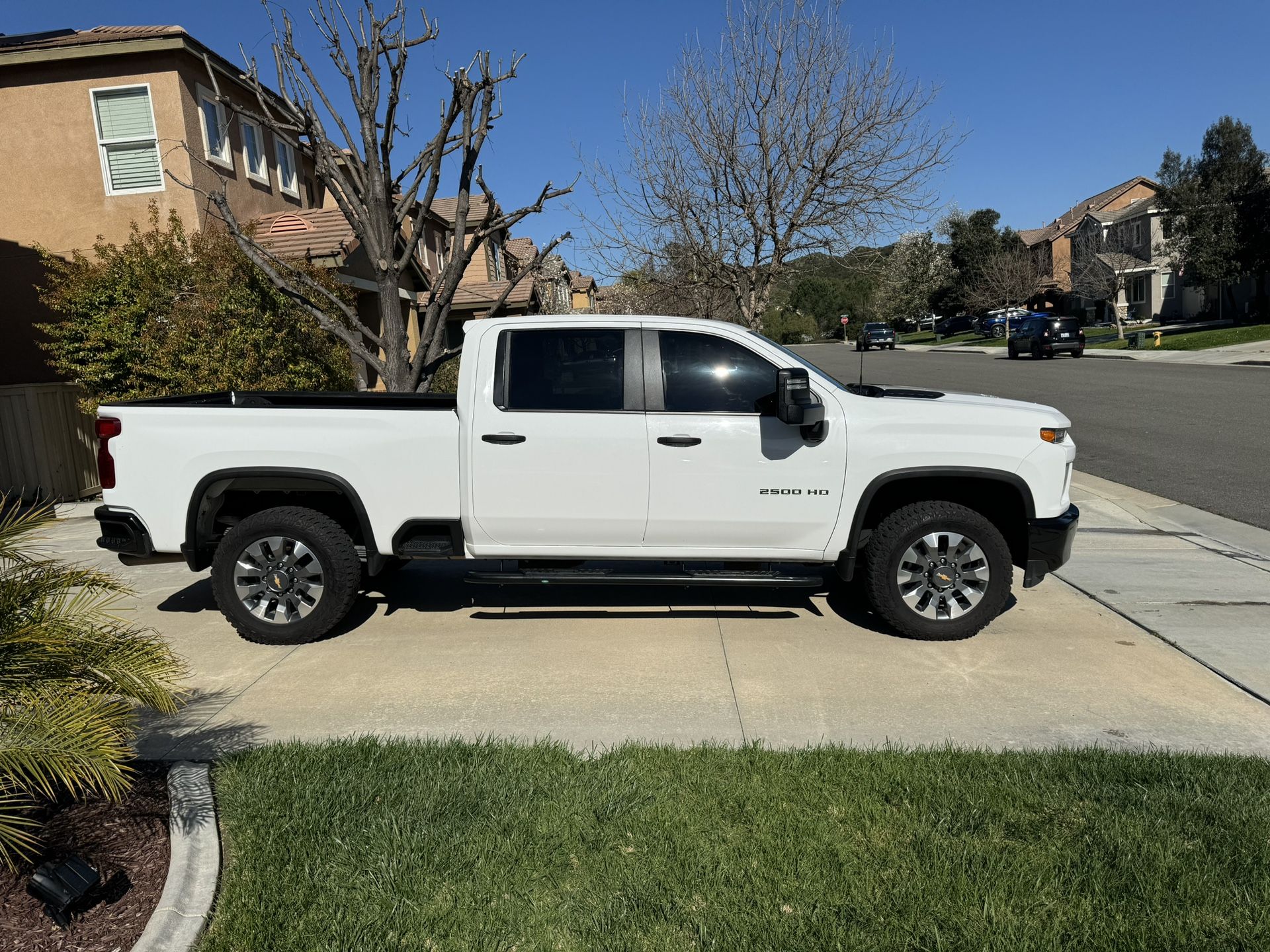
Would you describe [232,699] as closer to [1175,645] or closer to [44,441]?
[1175,645]

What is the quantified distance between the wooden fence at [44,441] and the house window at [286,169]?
23.0 feet

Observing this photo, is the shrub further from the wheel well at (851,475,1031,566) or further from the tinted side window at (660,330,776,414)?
the wheel well at (851,475,1031,566)

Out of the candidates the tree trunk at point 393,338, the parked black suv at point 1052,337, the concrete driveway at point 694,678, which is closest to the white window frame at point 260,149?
the tree trunk at point 393,338

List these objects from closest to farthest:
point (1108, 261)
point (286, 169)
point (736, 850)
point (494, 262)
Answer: point (736, 850) → point (286, 169) → point (494, 262) → point (1108, 261)

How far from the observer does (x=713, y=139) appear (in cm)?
1155

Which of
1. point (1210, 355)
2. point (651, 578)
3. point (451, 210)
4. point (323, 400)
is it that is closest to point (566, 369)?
point (651, 578)

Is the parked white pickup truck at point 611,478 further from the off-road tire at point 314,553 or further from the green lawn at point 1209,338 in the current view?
the green lawn at point 1209,338

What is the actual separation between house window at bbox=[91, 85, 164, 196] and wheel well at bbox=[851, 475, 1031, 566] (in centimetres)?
1228

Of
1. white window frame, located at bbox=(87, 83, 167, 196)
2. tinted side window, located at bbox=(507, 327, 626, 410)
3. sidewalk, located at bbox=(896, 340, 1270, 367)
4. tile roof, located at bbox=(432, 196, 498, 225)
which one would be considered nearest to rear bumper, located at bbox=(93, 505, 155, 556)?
tinted side window, located at bbox=(507, 327, 626, 410)

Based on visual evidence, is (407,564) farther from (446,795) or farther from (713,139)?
(713,139)

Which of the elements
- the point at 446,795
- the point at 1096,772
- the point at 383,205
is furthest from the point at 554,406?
the point at 383,205

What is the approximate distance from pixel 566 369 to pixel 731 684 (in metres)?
2.11

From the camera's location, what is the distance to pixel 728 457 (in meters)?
5.31

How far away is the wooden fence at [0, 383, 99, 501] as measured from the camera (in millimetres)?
10617
